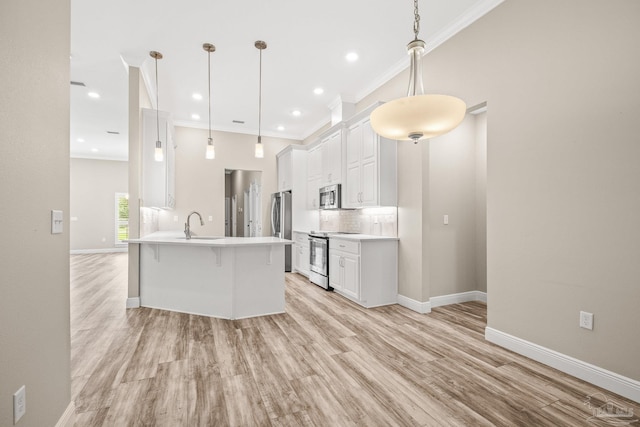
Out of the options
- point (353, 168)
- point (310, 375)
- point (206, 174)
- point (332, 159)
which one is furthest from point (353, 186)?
point (206, 174)

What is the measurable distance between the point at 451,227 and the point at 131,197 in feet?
14.3

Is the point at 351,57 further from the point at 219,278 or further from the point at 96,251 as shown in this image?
the point at 96,251

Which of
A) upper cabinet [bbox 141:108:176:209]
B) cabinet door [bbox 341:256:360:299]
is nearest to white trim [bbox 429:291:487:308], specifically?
cabinet door [bbox 341:256:360:299]

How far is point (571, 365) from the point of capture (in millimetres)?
2264

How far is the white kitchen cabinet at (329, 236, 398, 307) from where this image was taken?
399 cm

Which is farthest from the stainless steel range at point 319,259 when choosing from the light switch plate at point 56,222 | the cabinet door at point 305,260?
the light switch plate at point 56,222

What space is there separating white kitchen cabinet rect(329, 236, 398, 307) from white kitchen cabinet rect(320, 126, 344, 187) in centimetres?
135

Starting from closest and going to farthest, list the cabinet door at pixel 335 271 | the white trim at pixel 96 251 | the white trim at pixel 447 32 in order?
the white trim at pixel 447 32
the cabinet door at pixel 335 271
the white trim at pixel 96 251

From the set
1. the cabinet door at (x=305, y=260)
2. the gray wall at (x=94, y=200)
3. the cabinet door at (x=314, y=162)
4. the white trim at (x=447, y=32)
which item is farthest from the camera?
the gray wall at (x=94, y=200)

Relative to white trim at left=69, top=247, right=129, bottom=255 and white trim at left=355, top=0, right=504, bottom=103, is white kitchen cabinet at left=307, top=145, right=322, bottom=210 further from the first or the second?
white trim at left=69, top=247, right=129, bottom=255

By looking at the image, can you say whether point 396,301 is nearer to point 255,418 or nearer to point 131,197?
point 255,418

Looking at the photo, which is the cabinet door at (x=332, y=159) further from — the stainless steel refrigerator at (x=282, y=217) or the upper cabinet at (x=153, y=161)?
the upper cabinet at (x=153, y=161)

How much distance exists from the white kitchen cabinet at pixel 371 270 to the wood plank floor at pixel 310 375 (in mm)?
409

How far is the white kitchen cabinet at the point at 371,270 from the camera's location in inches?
157
